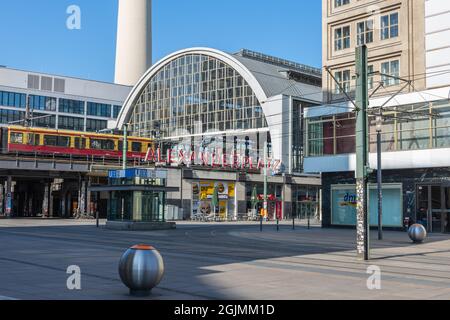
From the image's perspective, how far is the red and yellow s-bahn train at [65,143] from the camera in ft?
187

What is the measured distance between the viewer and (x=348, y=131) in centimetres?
4581

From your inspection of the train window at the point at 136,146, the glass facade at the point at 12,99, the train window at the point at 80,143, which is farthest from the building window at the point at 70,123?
the train window at the point at 80,143

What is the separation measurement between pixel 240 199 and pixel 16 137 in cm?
2741

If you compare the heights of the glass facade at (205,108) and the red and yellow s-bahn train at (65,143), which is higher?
the glass facade at (205,108)

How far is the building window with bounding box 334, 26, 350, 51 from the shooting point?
4894 centimetres

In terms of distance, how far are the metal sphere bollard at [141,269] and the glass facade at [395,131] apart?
25.9 meters

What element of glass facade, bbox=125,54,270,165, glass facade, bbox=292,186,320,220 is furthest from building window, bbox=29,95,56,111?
glass facade, bbox=292,186,320,220

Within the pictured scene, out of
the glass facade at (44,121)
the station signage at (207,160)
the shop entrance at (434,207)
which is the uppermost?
the glass facade at (44,121)

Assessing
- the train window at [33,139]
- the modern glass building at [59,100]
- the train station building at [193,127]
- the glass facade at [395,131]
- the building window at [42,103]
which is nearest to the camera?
the glass facade at [395,131]

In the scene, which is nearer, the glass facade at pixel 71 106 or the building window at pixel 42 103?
the building window at pixel 42 103

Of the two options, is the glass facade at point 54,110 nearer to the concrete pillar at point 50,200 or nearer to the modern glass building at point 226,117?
the modern glass building at point 226,117

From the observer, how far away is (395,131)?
42750mm

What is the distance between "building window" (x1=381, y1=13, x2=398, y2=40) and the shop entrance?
42.4ft
